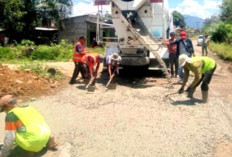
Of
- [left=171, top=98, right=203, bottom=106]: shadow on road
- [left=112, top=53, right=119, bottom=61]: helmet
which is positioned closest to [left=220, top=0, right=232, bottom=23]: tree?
[left=112, top=53, right=119, bottom=61]: helmet

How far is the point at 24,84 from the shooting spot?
832 centimetres

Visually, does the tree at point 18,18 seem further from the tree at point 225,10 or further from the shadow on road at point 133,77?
the tree at point 225,10

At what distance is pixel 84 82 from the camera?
9.77 metres

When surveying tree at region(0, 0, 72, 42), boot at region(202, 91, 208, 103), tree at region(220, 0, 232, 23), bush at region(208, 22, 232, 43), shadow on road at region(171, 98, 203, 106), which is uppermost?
tree at region(220, 0, 232, 23)

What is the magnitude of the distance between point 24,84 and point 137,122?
152 inches

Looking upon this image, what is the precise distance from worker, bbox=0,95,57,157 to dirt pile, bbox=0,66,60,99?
387 cm

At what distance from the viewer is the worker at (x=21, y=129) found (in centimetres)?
402

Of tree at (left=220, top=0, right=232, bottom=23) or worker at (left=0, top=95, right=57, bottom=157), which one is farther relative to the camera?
tree at (left=220, top=0, right=232, bottom=23)

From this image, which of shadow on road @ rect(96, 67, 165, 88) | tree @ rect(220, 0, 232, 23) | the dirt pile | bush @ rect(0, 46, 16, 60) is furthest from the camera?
tree @ rect(220, 0, 232, 23)

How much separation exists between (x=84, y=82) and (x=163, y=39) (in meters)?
3.03

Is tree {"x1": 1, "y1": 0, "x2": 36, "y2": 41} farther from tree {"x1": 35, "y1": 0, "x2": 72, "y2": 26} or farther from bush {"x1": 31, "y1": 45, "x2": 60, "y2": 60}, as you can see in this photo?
bush {"x1": 31, "y1": 45, "x2": 60, "y2": 60}

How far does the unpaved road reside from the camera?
467 cm

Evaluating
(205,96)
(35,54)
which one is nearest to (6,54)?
(35,54)

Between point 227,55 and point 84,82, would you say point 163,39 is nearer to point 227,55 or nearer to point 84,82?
point 84,82
